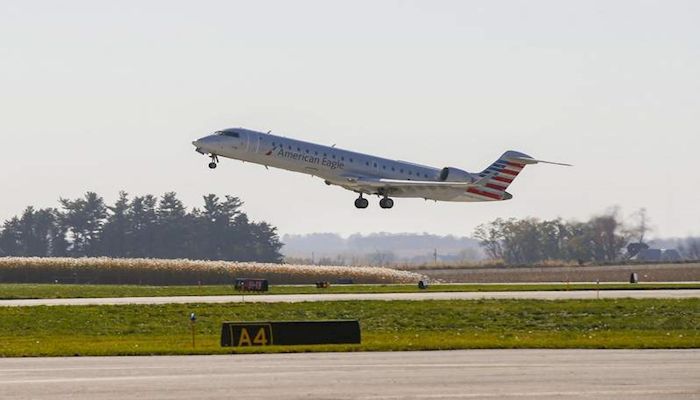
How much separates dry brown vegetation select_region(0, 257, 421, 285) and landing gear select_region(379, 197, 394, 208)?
1486 centimetres

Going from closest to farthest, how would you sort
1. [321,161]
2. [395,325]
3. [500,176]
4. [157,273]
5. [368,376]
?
[368,376] → [395,325] → [321,161] → [500,176] → [157,273]

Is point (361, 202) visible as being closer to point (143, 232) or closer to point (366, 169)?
point (366, 169)

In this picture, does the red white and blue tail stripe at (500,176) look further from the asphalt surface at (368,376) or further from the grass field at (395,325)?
the asphalt surface at (368,376)

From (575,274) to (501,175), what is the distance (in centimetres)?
2215

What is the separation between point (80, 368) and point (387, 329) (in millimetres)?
18091

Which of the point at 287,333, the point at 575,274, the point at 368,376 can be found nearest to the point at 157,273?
the point at 575,274

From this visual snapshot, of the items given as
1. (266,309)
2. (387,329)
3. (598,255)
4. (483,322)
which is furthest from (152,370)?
(598,255)

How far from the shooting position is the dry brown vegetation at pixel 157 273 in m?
97.7

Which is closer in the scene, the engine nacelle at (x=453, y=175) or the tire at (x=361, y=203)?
the tire at (x=361, y=203)

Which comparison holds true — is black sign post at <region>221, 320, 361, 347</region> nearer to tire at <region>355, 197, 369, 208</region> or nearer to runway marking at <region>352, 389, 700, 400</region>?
runway marking at <region>352, 389, 700, 400</region>

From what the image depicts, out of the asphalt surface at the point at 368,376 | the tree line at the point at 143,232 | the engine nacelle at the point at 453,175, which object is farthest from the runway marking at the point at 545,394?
the tree line at the point at 143,232

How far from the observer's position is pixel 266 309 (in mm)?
55406

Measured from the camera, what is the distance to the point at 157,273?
9838cm

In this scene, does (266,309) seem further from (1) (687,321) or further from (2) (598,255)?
(2) (598,255)
